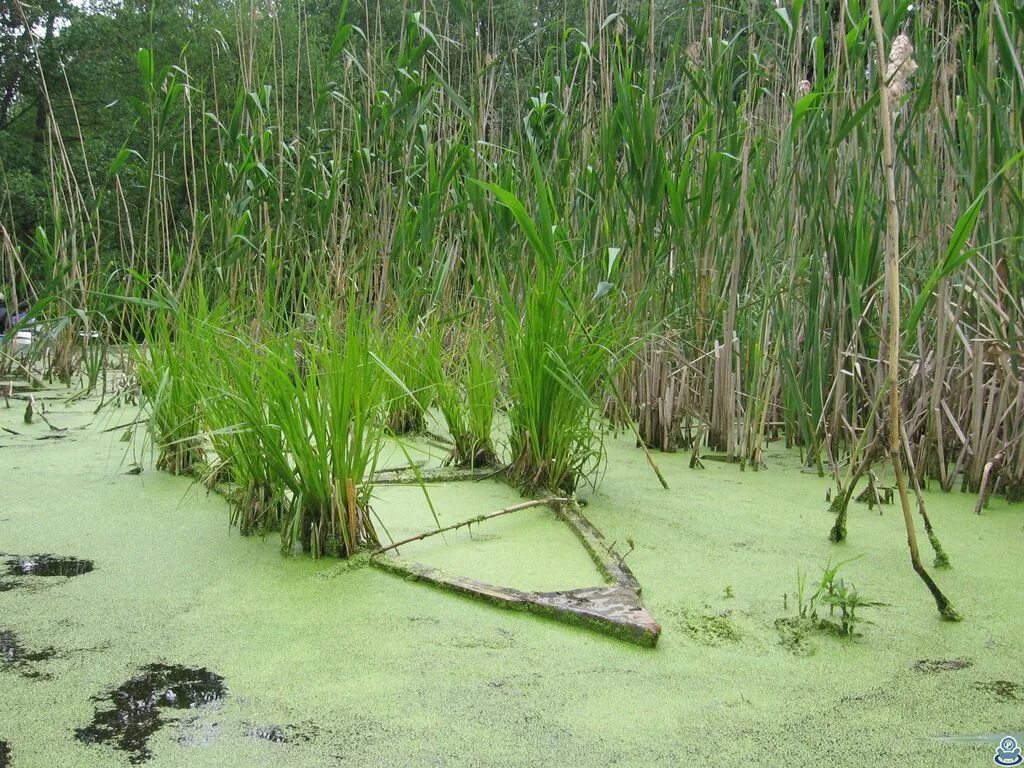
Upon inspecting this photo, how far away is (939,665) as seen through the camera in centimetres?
115

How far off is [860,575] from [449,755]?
0.87m

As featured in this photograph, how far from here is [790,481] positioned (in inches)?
89.2

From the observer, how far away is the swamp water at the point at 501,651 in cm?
94

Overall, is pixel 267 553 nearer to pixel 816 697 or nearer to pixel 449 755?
pixel 449 755

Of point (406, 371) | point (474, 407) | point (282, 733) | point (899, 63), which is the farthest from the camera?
point (406, 371)

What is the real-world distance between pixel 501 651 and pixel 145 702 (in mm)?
420

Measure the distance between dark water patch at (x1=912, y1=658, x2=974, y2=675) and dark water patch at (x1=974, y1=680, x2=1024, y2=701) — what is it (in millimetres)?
48

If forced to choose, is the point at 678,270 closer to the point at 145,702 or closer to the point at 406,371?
the point at 406,371

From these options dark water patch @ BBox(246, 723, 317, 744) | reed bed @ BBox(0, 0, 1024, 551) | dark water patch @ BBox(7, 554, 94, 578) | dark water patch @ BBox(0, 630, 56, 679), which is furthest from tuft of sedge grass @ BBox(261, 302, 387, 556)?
dark water patch @ BBox(246, 723, 317, 744)

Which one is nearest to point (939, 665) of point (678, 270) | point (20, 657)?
point (20, 657)

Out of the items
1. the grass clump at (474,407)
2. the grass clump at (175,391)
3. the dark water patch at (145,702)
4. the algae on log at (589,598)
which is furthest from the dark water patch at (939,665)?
the grass clump at (175,391)

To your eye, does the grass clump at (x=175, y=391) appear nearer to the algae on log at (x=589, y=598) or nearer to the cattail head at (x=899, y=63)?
the algae on log at (x=589, y=598)

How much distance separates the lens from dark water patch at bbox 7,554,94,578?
148 centimetres

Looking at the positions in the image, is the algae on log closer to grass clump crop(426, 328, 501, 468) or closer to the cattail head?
grass clump crop(426, 328, 501, 468)
